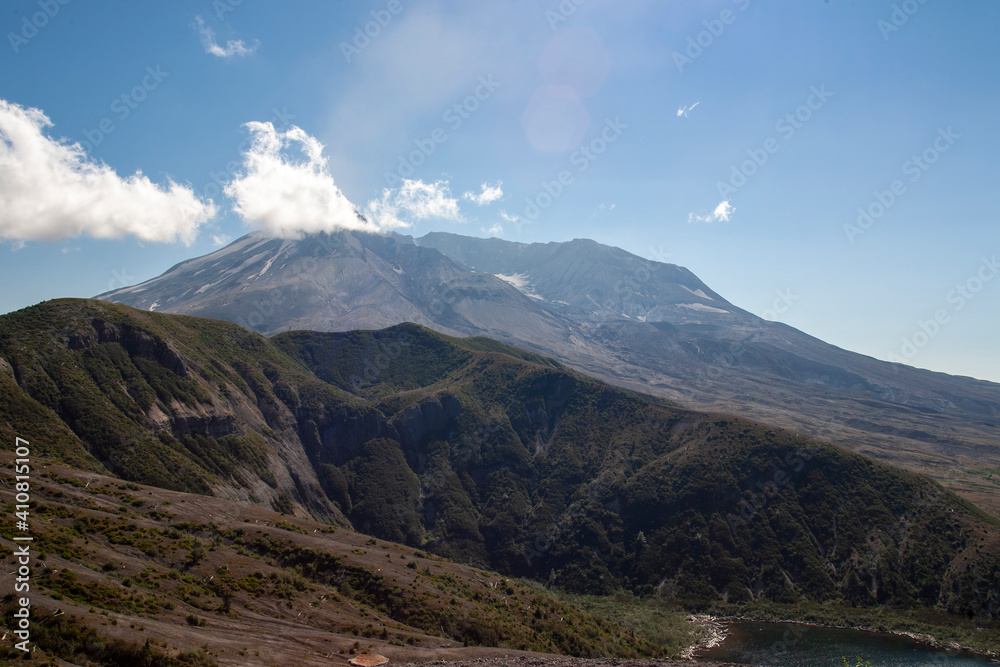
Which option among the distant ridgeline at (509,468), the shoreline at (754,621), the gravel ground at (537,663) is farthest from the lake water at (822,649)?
the gravel ground at (537,663)

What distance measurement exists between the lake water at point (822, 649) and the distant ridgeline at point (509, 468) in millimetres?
8543

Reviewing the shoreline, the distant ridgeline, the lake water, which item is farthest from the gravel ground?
the distant ridgeline

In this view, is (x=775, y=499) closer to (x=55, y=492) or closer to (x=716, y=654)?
(x=716, y=654)

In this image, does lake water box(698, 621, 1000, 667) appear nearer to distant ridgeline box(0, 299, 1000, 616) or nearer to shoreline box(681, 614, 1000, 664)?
shoreline box(681, 614, 1000, 664)

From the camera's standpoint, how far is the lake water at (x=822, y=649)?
53.0m

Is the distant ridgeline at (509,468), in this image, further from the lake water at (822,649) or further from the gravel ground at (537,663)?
the gravel ground at (537,663)

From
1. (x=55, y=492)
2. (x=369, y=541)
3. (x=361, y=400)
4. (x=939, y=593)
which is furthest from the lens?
(x=361, y=400)

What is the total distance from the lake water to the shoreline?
771mm

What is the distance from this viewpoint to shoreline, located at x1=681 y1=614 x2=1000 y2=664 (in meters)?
54.0

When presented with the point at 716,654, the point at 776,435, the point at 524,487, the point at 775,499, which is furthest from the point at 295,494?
the point at 776,435

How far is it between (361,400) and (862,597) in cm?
9171

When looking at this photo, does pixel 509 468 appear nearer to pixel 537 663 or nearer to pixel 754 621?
pixel 754 621

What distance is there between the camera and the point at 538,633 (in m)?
39.7

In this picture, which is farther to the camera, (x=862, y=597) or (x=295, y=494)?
(x=295, y=494)
